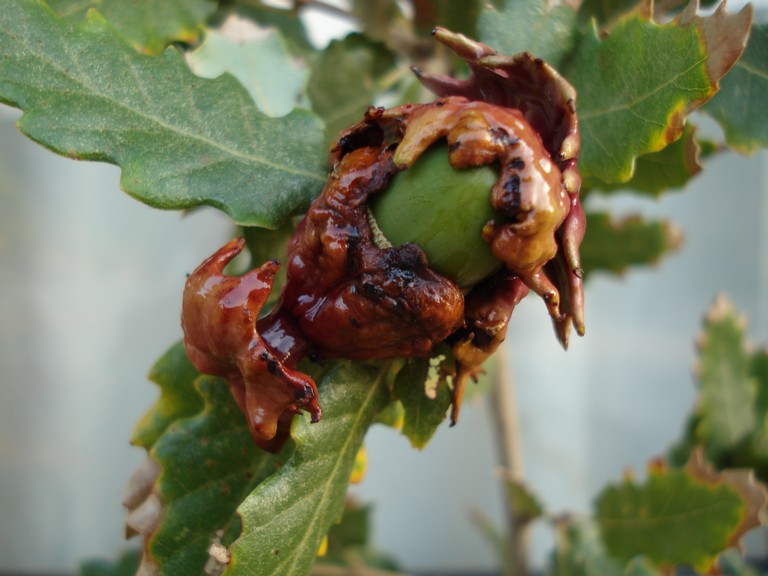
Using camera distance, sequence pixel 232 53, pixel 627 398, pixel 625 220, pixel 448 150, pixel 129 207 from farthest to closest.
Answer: pixel 627 398 → pixel 129 207 → pixel 625 220 → pixel 232 53 → pixel 448 150

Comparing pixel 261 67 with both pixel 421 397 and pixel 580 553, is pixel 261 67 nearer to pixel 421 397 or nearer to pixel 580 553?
pixel 421 397

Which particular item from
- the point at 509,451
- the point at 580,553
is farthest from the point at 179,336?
the point at 580,553

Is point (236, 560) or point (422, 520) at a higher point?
point (236, 560)

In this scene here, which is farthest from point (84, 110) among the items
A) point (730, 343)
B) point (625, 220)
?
point (730, 343)

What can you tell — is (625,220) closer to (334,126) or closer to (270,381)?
(334,126)

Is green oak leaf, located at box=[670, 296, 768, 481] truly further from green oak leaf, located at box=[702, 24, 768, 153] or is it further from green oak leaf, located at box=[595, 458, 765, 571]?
green oak leaf, located at box=[702, 24, 768, 153]

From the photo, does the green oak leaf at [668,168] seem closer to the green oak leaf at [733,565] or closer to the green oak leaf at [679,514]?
the green oak leaf at [679,514]

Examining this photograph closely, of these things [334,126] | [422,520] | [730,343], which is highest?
[334,126]
